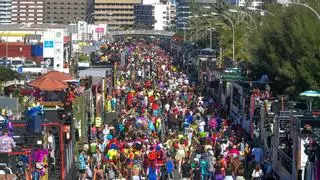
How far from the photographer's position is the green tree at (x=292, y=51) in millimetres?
37375

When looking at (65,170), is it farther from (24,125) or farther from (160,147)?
(160,147)

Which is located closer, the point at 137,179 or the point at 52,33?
the point at 137,179

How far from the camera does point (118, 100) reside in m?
48.0

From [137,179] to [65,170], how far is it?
2.53 metres

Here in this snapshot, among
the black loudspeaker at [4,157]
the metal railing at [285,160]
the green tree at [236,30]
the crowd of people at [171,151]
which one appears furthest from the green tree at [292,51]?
the black loudspeaker at [4,157]

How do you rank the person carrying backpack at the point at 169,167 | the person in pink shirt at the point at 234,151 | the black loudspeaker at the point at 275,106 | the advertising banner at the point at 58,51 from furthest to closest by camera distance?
the advertising banner at the point at 58,51 < the black loudspeaker at the point at 275,106 < the person in pink shirt at the point at 234,151 < the person carrying backpack at the point at 169,167

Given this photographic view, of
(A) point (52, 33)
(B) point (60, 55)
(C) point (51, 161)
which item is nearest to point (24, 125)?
(C) point (51, 161)

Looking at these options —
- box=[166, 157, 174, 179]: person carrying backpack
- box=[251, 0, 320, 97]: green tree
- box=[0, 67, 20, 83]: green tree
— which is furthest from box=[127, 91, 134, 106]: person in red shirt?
box=[166, 157, 174, 179]: person carrying backpack

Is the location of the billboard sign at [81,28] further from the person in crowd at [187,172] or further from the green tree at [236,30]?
the person in crowd at [187,172]

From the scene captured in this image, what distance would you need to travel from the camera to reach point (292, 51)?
3941 cm

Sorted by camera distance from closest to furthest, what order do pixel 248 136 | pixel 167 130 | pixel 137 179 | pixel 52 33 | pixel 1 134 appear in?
1. pixel 1 134
2. pixel 137 179
3. pixel 248 136
4. pixel 167 130
5. pixel 52 33

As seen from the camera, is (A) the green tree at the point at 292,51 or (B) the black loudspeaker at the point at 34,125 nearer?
A: (B) the black loudspeaker at the point at 34,125

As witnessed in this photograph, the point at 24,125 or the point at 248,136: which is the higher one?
the point at 24,125

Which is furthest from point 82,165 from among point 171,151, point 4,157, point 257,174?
point 4,157
